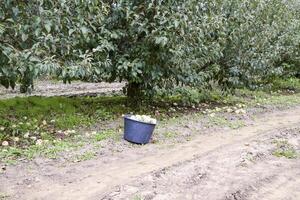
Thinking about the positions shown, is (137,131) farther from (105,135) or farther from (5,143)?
(5,143)

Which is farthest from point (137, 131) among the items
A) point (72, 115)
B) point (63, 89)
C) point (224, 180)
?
point (63, 89)

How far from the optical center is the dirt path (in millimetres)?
4016

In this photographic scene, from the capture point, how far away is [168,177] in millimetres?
4434

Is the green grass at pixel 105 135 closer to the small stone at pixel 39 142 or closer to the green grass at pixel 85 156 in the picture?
the green grass at pixel 85 156

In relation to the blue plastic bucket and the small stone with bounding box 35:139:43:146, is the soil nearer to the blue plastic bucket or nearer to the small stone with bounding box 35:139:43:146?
the blue plastic bucket

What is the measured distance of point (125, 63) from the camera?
22.3 feet

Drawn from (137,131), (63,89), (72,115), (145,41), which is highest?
(145,41)

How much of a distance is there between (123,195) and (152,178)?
54 cm

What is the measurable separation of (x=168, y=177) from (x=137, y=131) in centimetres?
135

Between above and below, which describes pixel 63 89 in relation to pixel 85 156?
below

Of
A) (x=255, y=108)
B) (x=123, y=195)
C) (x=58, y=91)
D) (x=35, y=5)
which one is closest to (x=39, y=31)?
(x=35, y=5)

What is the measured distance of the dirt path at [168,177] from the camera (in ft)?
13.2

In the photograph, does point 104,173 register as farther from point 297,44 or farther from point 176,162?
point 297,44

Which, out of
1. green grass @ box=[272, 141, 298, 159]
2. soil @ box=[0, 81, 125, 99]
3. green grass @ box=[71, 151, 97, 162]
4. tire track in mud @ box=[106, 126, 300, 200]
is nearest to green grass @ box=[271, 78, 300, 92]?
soil @ box=[0, 81, 125, 99]
